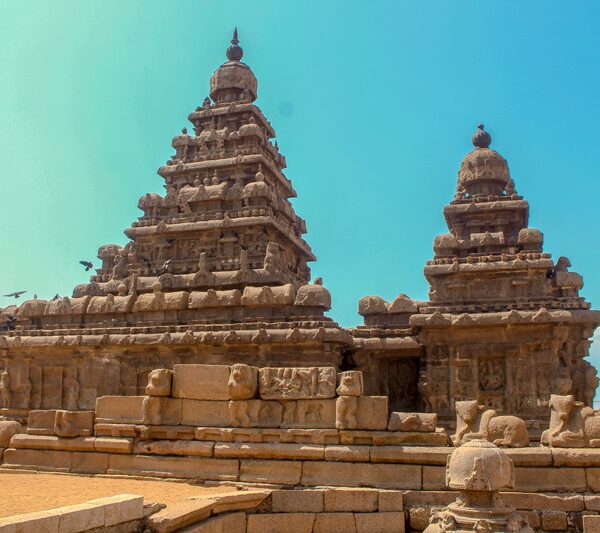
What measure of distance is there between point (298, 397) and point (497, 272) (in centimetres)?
1073

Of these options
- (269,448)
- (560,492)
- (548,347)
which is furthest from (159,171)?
(560,492)

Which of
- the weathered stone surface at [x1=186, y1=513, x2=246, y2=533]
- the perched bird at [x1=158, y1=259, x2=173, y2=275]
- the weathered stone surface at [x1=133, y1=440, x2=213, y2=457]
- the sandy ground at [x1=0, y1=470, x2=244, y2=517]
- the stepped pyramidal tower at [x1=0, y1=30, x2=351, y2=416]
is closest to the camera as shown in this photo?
the weathered stone surface at [x1=186, y1=513, x2=246, y2=533]

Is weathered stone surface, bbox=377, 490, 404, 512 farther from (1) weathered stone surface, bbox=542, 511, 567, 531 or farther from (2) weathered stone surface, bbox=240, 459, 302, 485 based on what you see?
(1) weathered stone surface, bbox=542, 511, 567, 531

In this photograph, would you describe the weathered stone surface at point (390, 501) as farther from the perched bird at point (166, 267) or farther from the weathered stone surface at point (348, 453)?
the perched bird at point (166, 267)

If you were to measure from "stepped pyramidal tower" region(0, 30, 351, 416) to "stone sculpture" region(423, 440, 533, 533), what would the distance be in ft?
32.4

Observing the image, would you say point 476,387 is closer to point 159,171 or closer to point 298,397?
point 298,397

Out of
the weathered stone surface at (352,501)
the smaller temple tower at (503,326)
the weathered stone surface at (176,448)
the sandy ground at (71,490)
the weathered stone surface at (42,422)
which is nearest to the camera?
the sandy ground at (71,490)

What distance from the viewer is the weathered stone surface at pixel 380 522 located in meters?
8.67

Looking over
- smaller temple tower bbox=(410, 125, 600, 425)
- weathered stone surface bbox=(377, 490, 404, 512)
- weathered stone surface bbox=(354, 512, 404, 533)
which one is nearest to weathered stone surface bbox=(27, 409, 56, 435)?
weathered stone surface bbox=(354, 512, 404, 533)

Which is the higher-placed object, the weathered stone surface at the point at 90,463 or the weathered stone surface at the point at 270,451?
the weathered stone surface at the point at 270,451

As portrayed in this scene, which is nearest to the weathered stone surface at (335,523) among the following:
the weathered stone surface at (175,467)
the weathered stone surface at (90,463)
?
the weathered stone surface at (175,467)

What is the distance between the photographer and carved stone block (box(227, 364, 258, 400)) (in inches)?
403

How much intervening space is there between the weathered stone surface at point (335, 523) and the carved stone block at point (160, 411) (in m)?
3.11

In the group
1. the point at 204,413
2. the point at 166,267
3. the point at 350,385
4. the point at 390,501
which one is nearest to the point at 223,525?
the point at 390,501
